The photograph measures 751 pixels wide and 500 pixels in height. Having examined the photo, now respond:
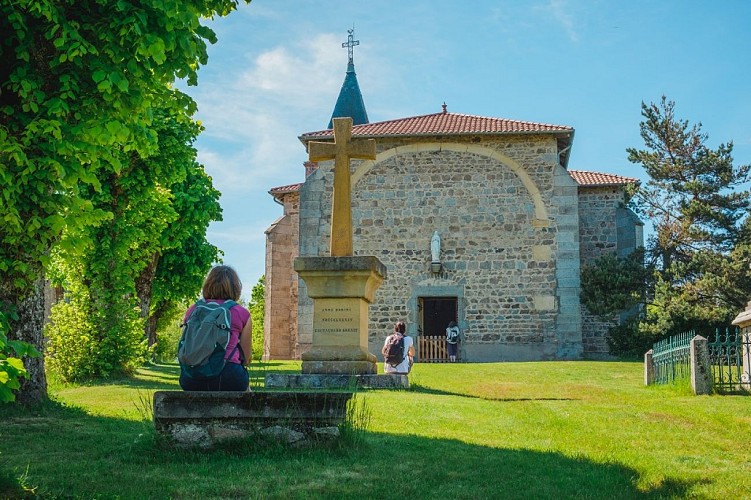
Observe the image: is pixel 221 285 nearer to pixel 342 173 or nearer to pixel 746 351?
pixel 342 173

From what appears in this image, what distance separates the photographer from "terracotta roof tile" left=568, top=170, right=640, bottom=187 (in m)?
24.2

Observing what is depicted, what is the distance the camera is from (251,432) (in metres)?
5.62

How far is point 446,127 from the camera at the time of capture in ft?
76.6

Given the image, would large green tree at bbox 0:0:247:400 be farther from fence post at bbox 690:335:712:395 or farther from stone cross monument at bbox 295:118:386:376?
fence post at bbox 690:335:712:395

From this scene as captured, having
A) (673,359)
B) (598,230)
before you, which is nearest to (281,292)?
(598,230)

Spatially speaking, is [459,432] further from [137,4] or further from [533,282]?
[533,282]

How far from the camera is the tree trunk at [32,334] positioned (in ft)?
27.8

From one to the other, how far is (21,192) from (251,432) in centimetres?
297

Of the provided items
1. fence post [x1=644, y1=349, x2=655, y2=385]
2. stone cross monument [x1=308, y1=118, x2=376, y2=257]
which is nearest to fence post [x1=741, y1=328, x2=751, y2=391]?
fence post [x1=644, y1=349, x2=655, y2=385]

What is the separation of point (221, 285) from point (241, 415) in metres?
0.97

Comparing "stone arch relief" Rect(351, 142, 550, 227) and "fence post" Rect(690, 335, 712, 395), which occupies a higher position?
"stone arch relief" Rect(351, 142, 550, 227)

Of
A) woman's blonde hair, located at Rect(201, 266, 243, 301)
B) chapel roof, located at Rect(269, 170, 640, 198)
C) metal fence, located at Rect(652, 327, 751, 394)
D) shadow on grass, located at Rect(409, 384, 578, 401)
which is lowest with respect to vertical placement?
shadow on grass, located at Rect(409, 384, 578, 401)

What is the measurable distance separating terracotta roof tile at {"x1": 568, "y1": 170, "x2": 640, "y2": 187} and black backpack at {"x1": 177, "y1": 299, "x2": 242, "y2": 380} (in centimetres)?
1988

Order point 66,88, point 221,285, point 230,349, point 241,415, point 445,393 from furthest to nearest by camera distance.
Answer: point 445,393, point 66,88, point 221,285, point 230,349, point 241,415
